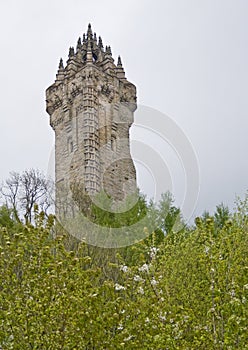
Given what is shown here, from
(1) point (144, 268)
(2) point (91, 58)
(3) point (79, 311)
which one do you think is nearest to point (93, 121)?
(2) point (91, 58)

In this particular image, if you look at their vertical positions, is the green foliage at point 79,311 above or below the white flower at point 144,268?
below

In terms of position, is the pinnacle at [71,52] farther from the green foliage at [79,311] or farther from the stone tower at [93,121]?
the green foliage at [79,311]

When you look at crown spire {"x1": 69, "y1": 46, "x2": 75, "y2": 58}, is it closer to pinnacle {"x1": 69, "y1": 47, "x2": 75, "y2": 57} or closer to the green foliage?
pinnacle {"x1": 69, "y1": 47, "x2": 75, "y2": 57}

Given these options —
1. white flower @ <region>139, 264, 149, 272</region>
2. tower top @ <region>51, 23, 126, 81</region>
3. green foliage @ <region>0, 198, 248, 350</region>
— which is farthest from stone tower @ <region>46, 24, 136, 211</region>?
green foliage @ <region>0, 198, 248, 350</region>

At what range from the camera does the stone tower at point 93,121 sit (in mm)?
29828

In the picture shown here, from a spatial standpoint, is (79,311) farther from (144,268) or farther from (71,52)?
(71,52)

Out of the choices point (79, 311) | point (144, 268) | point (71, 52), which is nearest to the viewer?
point (79, 311)

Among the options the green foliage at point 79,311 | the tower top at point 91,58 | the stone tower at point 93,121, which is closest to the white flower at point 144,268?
the green foliage at point 79,311

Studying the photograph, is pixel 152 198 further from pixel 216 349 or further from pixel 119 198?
pixel 216 349

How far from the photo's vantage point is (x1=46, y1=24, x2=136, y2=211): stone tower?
2983cm

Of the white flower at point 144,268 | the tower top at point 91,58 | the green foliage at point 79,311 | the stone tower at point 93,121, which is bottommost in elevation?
the green foliage at point 79,311

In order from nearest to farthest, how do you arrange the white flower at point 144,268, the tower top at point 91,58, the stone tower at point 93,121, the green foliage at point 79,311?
1. the green foliage at point 79,311
2. the white flower at point 144,268
3. the stone tower at point 93,121
4. the tower top at point 91,58

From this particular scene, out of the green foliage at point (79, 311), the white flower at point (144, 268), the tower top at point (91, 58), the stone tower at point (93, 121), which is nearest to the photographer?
the green foliage at point (79, 311)

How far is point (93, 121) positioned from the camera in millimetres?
30531
